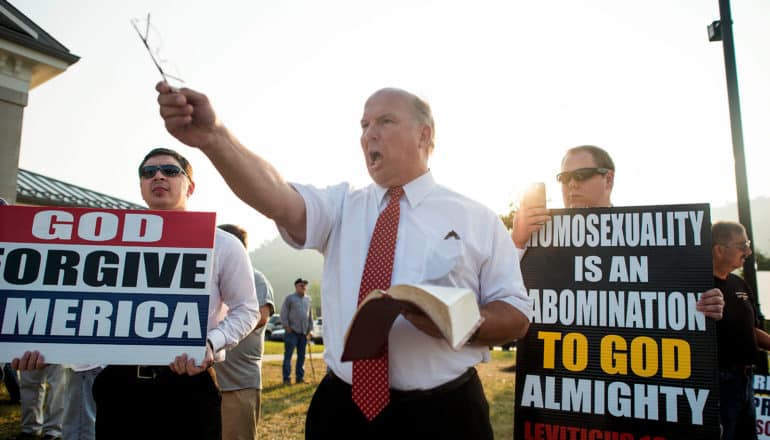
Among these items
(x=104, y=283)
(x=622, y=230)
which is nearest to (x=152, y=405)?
(x=104, y=283)

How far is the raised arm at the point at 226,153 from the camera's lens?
1482mm

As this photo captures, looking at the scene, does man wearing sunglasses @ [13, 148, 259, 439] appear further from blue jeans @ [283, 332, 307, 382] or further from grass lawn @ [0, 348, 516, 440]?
blue jeans @ [283, 332, 307, 382]

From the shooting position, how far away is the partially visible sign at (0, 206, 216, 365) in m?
2.61

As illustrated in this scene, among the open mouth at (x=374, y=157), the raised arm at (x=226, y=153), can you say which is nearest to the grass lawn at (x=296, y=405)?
→ the open mouth at (x=374, y=157)

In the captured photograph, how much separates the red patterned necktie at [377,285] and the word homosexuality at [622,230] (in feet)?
4.17

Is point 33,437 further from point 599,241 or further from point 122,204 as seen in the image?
point 122,204

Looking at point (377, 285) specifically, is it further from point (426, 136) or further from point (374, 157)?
point (426, 136)

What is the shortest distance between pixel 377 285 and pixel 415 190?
49 cm

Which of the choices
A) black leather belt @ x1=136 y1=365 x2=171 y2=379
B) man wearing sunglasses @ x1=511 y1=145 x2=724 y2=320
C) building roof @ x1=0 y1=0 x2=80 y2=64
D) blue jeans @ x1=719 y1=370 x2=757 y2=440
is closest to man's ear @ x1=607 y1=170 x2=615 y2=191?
man wearing sunglasses @ x1=511 y1=145 x2=724 y2=320

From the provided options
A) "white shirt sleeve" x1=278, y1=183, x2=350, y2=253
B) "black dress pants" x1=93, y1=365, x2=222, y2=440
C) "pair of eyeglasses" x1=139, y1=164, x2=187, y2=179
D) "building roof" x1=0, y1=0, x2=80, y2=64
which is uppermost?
"building roof" x1=0, y1=0, x2=80, y2=64

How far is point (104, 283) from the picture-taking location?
8.92 feet

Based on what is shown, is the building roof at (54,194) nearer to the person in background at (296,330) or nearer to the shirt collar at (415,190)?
the person in background at (296,330)

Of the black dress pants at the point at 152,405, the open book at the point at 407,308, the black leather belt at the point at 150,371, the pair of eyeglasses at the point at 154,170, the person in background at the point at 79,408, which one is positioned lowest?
the person in background at the point at 79,408

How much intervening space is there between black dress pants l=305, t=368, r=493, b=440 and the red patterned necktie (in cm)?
6
